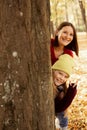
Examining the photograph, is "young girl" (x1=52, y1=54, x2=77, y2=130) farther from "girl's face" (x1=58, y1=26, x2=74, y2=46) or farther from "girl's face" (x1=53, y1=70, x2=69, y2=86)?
"girl's face" (x1=58, y1=26, x2=74, y2=46)

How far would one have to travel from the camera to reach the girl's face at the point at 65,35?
10.4ft

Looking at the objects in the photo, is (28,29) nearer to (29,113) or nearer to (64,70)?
(29,113)

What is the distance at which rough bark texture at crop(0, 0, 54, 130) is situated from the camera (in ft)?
6.25

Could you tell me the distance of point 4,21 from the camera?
1.89 meters

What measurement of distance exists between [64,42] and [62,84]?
56cm

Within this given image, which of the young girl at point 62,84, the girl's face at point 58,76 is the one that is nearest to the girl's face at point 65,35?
the young girl at point 62,84

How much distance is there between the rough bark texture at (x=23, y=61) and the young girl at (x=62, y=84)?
0.72m

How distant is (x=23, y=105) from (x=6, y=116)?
6.3 inches

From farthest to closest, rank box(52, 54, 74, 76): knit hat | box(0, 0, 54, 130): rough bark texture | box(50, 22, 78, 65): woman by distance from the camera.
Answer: box(50, 22, 78, 65): woman < box(52, 54, 74, 76): knit hat < box(0, 0, 54, 130): rough bark texture

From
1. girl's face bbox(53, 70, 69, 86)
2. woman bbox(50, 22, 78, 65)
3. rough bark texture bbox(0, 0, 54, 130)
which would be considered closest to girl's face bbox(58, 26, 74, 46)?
woman bbox(50, 22, 78, 65)

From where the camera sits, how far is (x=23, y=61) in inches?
78.2

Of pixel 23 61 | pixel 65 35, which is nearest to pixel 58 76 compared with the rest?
pixel 65 35

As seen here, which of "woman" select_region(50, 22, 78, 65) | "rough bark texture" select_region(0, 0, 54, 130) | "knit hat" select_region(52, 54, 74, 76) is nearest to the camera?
"rough bark texture" select_region(0, 0, 54, 130)

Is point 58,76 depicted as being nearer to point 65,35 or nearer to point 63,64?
point 63,64
